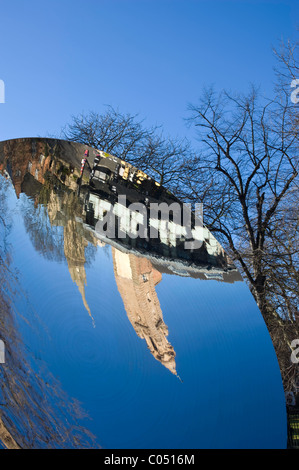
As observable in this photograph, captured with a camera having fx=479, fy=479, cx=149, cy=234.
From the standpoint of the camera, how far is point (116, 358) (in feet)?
13.3

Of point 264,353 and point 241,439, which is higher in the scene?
point 264,353

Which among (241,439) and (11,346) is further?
(11,346)

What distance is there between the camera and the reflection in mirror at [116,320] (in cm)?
394

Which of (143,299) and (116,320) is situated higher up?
(143,299)

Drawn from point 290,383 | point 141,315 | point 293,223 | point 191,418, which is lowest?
point 290,383

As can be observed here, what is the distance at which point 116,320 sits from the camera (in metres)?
4.13

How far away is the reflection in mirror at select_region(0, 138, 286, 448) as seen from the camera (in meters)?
3.94

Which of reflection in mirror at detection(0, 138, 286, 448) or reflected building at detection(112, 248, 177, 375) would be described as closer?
reflection in mirror at detection(0, 138, 286, 448)

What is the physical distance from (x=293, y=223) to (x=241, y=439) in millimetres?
10216

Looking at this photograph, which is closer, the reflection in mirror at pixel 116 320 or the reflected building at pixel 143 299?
the reflection in mirror at pixel 116 320
